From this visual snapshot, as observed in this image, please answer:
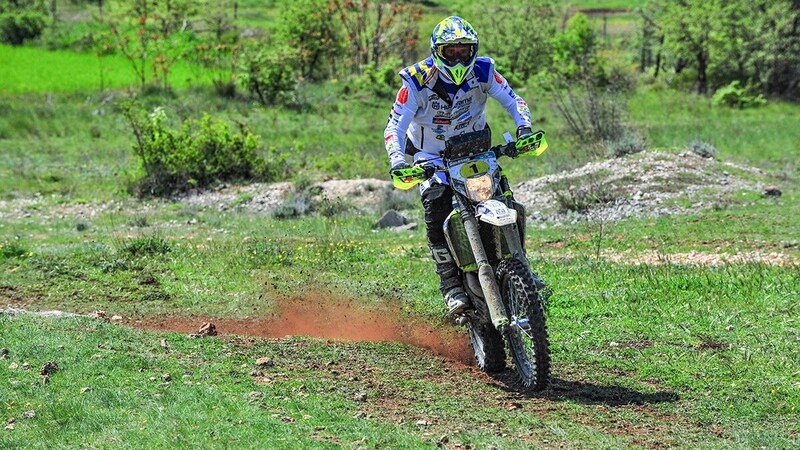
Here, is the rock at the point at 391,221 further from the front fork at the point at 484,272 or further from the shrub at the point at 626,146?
the front fork at the point at 484,272

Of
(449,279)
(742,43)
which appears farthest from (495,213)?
(742,43)

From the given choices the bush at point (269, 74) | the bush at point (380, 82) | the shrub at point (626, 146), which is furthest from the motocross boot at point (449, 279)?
the bush at point (380, 82)

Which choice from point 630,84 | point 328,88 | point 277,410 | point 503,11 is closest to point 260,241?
point 277,410

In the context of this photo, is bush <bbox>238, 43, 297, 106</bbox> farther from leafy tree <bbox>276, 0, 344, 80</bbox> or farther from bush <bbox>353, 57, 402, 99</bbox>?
leafy tree <bbox>276, 0, 344, 80</bbox>

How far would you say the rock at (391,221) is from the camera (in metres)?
17.7

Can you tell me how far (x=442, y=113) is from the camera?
28.4 feet

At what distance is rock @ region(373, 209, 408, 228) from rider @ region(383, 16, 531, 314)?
29.0 ft

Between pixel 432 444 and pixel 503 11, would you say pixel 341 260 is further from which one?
pixel 503 11

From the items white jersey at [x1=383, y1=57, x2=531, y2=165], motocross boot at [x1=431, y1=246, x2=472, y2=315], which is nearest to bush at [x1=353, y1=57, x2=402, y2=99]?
white jersey at [x1=383, y1=57, x2=531, y2=165]

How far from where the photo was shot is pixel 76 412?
682 cm

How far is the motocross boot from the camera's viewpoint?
8.52m

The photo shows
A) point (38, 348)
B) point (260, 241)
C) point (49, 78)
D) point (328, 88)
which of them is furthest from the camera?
point (49, 78)

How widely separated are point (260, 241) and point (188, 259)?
1309mm

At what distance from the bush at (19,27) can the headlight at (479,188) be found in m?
53.7
